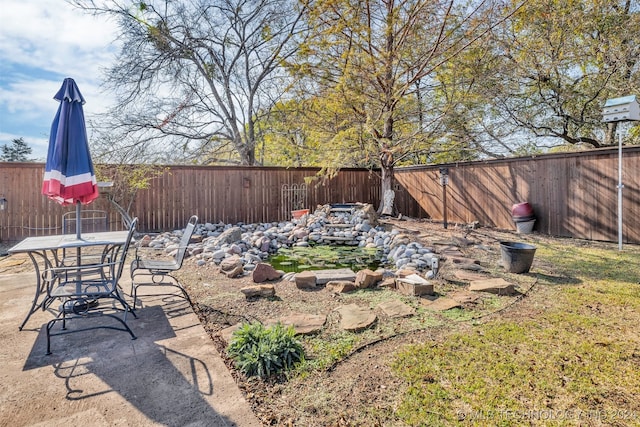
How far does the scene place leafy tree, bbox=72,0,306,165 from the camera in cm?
908

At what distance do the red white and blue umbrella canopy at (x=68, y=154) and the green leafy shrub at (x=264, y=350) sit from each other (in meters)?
1.88

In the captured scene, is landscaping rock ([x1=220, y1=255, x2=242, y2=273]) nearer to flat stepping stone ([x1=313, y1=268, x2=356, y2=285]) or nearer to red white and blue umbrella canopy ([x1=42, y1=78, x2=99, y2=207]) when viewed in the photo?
flat stepping stone ([x1=313, y1=268, x2=356, y2=285])

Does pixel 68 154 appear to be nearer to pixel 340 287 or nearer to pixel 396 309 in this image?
pixel 340 287

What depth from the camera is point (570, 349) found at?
82.4 inches

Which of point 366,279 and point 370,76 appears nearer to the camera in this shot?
point 366,279

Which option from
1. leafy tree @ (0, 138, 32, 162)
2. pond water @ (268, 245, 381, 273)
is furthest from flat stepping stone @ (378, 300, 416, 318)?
leafy tree @ (0, 138, 32, 162)

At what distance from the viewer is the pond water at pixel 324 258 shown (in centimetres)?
475

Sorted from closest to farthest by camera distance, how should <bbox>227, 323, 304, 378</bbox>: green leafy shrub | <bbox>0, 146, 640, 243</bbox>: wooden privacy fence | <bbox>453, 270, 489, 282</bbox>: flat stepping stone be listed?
<bbox>227, 323, 304, 378</bbox>: green leafy shrub
<bbox>453, 270, 489, 282</bbox>: flat stepping stone
<bbox>0, 146, 640, 243</bbox>: wooden privacy fence

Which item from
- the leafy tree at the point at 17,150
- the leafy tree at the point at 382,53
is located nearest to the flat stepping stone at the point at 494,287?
the leafy tree at the point at 382,53

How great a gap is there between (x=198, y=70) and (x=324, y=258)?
28.0 ft

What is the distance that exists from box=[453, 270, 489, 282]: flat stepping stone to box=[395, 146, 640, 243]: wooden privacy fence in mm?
3815

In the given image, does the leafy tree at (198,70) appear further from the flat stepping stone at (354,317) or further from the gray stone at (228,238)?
the flat stepping stone at (354,317)

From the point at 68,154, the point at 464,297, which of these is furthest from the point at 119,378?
the point at 464,297

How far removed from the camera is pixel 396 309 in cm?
280
